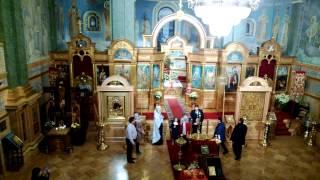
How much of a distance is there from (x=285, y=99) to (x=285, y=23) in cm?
517

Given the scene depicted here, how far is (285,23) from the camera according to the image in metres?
15.7

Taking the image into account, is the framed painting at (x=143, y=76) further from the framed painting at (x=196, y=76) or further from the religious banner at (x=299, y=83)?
the religious banner at (x=299, y=83)

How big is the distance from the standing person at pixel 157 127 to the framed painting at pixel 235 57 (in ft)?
16.4

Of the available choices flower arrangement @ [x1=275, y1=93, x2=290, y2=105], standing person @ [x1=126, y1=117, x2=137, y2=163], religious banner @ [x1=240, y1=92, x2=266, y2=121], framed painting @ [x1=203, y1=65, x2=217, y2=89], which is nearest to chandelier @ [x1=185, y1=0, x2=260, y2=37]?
standing person @ [x1=126, y1=117, x2=137, y2=163]

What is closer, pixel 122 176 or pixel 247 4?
pixel 247 4

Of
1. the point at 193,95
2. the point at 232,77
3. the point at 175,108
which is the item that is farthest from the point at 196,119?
the point at 232,77

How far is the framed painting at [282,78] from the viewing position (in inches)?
551

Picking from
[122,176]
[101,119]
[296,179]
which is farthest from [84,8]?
[296,179]

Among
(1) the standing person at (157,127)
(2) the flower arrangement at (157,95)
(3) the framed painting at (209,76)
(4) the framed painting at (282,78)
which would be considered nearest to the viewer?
(1) the standing person at (157,127)

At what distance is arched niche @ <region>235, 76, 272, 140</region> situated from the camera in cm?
1048

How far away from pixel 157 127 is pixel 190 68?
15.6ft

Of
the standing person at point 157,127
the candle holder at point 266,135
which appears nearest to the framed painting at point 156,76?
the standing person at point 157,127

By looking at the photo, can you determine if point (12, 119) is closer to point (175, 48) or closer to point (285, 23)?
point (175, 48)

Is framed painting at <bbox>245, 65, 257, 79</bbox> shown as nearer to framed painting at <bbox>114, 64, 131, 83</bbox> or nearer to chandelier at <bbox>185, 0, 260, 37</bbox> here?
framed painting at <bbox>114, 64, 131, 83</bbox>
